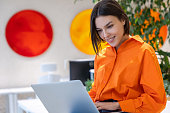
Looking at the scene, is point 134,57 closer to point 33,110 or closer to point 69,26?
point 33,110

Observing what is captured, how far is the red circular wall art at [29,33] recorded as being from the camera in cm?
480

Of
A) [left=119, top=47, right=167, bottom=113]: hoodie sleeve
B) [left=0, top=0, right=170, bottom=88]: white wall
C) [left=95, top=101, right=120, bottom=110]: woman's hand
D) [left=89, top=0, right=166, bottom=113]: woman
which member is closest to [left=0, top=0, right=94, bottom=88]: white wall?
[left=0, top=0, right=170, bottom=88]: white wall

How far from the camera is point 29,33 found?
4.94 m

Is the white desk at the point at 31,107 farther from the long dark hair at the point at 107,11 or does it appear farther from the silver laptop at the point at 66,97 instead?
the long dark hair at the point at 107,11

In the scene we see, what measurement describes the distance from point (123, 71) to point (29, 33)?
152 inches

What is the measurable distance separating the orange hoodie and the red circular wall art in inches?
144

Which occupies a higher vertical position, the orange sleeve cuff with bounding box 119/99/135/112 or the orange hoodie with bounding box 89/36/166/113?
the orange hoodie with bounding box 89/36/166/113

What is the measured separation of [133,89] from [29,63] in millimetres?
3852

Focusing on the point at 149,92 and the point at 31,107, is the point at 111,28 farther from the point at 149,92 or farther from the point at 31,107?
the point at 31,107

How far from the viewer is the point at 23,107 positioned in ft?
6.18

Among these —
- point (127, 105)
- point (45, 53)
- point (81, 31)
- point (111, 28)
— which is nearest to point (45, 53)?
point (45, 53)

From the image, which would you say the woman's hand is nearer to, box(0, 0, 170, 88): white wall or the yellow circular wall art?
A: box(0, 0, 170, 88): white wall

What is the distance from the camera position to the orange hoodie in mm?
1241

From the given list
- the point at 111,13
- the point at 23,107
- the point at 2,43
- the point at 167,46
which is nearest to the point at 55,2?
the point at 2,43
